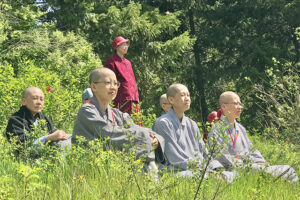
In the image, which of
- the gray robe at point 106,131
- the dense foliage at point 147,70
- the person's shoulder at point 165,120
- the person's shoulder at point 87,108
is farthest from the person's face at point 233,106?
the person's shoulder at point 87,108

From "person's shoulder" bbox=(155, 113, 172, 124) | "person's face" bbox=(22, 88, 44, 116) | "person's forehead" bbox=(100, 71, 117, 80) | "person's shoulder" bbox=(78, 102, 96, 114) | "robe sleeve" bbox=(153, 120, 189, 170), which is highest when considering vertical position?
"person's forehead" bbox=(100, 71, 117, 80)

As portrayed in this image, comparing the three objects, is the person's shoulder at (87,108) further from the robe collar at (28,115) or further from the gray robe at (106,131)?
the robe collar at (28,115)

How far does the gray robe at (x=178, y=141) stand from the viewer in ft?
15.8

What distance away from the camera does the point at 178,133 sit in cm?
509

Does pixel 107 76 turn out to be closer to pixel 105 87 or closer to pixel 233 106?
pixel 105 87

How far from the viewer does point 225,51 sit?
1845 centimetres

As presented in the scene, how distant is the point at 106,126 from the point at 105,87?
0.43m

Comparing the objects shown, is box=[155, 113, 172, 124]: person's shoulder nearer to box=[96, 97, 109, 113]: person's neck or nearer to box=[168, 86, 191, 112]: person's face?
box=[168, 86, 191, 112]: person's face

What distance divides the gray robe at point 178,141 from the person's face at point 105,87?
2.86 ft

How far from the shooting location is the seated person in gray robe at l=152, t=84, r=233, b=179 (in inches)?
190

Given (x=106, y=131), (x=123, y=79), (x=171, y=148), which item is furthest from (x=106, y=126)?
(x=123, y=79)

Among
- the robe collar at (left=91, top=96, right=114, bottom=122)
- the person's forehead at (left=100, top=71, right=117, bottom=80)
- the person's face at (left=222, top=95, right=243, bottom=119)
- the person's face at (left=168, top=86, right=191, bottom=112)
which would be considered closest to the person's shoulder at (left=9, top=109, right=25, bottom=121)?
the robe collar at (left=91, top=96, right=114, bottom=122)

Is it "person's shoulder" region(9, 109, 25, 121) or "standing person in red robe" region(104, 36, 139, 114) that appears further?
"standing person in red robe" region(104, 36, 139, 114)

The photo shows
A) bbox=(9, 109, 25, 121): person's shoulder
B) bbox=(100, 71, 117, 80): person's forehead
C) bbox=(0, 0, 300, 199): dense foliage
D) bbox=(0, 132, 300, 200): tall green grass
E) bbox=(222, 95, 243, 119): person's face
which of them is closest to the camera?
bbox=(0, 132, 300, 200): tall green grass
